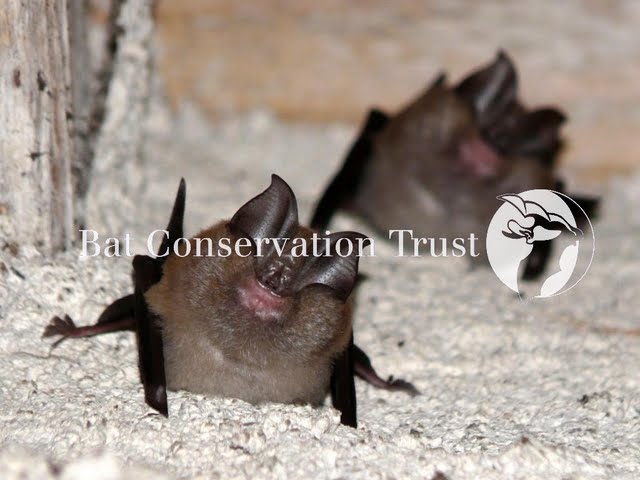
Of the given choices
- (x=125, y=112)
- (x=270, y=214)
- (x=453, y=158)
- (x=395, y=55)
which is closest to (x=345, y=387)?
(x=270, y=214)

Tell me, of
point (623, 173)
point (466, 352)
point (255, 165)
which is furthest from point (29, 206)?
point (623, 173)

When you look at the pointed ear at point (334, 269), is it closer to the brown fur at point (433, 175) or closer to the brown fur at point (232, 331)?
the brown fur at point (232, 331)

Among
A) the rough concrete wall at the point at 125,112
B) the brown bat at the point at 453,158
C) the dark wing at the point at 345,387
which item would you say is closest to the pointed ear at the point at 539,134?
the brown bat at the point at 453,158

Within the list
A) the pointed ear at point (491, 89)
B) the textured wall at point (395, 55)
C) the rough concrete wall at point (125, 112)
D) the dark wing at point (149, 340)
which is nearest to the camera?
the dark wing at point (149, 340)

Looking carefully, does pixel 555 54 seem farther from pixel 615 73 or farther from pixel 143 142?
pixel 143 142

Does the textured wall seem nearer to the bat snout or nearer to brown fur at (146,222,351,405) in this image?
brown fur at (146,222,351,405)
